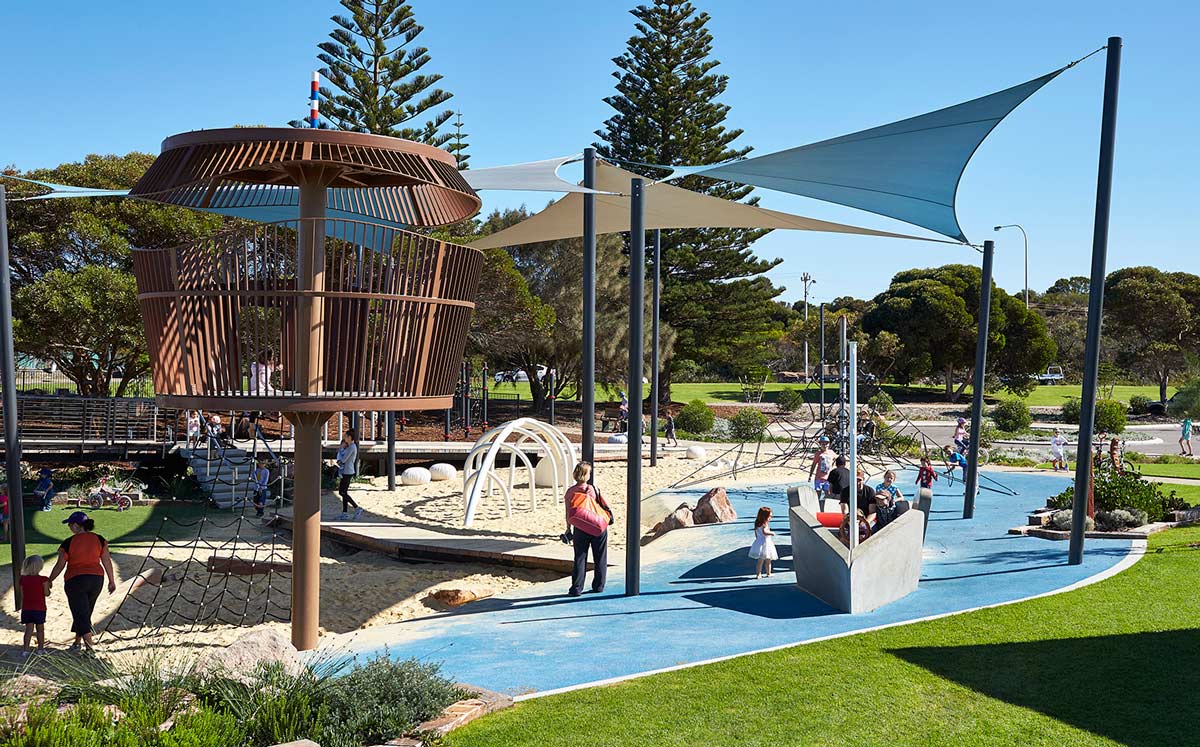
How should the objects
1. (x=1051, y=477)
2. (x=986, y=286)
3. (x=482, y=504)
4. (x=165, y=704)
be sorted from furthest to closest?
1. (x=1051, y=477)
2. (x=482, y=504)
3. (x=986, y=286)
4. (x=165, y=704)

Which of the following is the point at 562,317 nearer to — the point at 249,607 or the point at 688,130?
the point at 688,130

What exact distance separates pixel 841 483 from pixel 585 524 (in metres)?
4.11

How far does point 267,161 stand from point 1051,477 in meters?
18.8

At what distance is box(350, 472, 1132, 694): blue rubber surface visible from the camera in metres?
8.42

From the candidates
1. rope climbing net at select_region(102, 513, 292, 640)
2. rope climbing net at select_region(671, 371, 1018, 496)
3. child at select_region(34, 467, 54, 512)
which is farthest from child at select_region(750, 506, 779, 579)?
child at select_region(34, 467, 54, 512)

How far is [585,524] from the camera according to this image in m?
10.9

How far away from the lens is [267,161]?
8.40 meters

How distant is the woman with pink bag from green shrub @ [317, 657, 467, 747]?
3995 mm

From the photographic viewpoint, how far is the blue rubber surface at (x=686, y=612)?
8422 millimetres

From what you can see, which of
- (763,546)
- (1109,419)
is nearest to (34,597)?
(763,546)

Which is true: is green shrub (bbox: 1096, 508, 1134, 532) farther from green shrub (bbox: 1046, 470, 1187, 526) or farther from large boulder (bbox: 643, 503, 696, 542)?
large boulder (bbox: 643, 503, 696, 542)

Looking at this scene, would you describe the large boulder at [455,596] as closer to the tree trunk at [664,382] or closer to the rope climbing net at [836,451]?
the rope climbing net at [836,451]

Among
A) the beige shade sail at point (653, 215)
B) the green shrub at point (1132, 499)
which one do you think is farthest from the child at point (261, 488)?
the green shrub at point (1132, 499)

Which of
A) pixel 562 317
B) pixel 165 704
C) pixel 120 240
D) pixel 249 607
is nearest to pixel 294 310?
pixel 165 704
